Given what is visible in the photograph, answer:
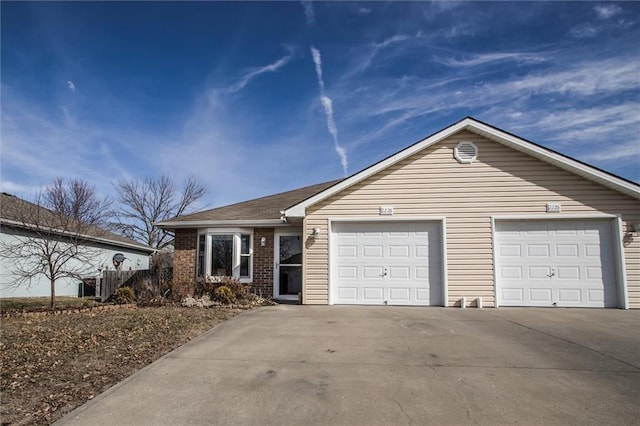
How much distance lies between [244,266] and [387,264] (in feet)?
16.6

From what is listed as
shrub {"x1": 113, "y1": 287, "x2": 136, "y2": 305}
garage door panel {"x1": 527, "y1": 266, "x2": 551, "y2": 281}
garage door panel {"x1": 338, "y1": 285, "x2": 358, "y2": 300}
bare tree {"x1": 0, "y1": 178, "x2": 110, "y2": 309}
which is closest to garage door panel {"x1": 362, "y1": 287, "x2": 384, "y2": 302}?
garage door panel {"x1": 338, "y1": 285, "x2": 358, "y2": 300}

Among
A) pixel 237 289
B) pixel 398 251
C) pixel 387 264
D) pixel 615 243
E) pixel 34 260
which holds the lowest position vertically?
pixel 237 289

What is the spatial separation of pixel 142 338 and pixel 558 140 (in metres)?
16.3

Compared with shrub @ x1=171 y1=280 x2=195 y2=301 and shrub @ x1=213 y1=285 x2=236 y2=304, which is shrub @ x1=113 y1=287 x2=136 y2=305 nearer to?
shrub @ x1=171 y1=280 x2=195 y2=301

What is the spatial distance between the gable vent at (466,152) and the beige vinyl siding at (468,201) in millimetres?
128

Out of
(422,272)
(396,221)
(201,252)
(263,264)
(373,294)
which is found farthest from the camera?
(201,252)

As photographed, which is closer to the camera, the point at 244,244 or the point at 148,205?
the point at 244,244

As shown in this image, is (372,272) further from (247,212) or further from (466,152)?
(247,212)

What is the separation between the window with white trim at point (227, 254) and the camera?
1320 cm

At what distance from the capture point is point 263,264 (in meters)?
13.0

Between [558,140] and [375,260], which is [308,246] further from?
[558,140]

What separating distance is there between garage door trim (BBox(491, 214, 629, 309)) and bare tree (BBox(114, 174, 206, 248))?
29.3 m

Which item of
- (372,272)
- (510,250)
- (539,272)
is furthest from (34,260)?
(539,272)

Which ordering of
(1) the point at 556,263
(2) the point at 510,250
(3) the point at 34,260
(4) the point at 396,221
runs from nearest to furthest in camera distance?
(1) the point at 556,263, (2) the point at 510,250, (4) the point at 396,221, (3) the point at 34,260
